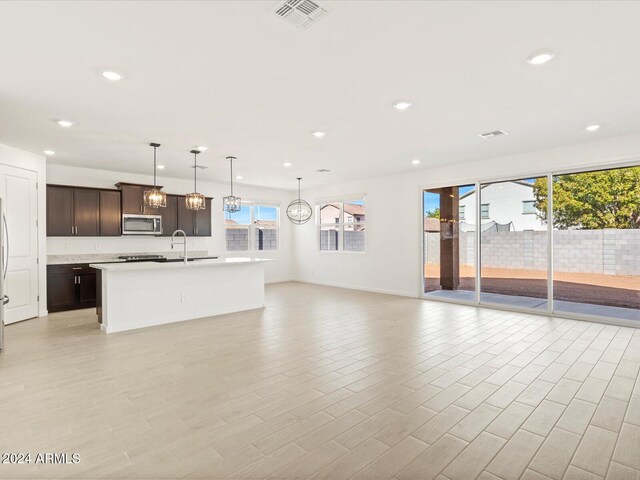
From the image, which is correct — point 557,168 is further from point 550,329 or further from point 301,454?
point 301,454

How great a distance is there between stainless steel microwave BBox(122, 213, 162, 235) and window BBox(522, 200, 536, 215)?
23.1 feet

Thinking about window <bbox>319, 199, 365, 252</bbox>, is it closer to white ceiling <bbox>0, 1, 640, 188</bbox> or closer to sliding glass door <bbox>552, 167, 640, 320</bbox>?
white ceiling <bbox>0, 1, 640, 188</bbox>

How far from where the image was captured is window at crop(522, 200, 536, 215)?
19.6ft

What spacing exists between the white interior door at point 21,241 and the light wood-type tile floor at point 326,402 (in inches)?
29.9

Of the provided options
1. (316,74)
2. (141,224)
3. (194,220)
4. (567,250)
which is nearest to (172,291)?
(141,224)

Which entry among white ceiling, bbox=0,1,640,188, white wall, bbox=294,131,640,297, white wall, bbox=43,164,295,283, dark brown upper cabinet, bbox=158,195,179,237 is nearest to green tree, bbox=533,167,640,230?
white wall, bbox=294,131,640,297

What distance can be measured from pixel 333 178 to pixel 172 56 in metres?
5.81

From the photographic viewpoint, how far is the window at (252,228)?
9.23 m

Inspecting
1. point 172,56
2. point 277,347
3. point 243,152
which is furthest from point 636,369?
point 243,152

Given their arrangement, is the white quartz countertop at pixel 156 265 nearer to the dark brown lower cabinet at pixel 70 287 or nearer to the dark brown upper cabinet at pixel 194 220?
the dark brown lower cabinet at pixel 70 287

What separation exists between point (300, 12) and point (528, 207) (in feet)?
17.8

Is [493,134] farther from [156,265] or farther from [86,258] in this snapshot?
[86,258]

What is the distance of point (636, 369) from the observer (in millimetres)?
3404

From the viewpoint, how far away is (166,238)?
7.86 meters
